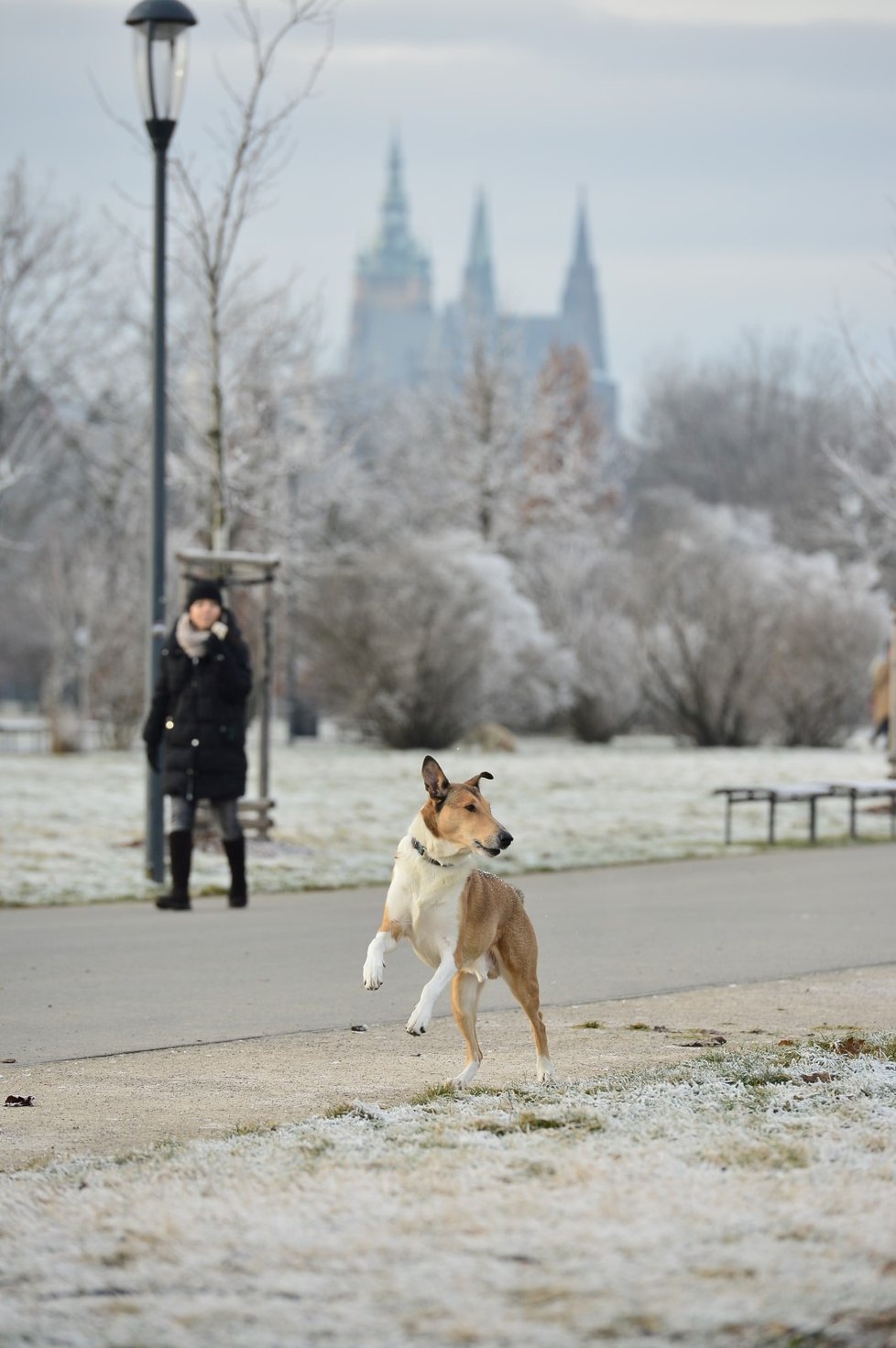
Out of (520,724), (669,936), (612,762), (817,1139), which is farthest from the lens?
(520,724)

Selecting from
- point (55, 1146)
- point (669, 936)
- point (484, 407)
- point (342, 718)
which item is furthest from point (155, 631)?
point (484, 407)

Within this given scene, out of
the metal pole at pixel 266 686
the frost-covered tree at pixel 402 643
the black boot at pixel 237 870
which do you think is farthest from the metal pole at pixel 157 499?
the frost-covered tree at pixel 402 643

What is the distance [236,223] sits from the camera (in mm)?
15852

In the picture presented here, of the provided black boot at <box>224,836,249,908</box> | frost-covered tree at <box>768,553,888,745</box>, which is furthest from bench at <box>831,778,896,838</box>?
frost-covered tree at <box>768,553,888,745</box>

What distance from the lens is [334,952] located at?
9742mm

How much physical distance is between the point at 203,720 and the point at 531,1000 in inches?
208

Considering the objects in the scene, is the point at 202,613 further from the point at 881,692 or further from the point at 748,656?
the point at 748,656

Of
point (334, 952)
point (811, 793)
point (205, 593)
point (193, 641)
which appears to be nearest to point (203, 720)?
point (193, 641)

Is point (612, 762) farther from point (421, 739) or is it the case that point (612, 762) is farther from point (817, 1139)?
point (817, 1139)

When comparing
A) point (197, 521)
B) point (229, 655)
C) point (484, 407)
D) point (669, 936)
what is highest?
point (484, 407)

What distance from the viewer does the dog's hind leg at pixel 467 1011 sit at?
6145mm

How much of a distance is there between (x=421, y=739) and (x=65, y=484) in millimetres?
28108

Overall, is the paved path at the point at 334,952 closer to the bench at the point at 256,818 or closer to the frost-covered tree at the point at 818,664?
the bench at the point at 256,818

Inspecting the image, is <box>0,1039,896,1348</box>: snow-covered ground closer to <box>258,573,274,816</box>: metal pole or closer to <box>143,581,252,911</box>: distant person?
<box>143,581,252,911</box>: distant person
